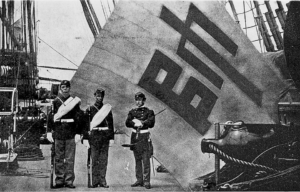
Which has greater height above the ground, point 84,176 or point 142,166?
point 142,166

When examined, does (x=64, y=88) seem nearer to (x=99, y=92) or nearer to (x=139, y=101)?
(x=99, y=92)

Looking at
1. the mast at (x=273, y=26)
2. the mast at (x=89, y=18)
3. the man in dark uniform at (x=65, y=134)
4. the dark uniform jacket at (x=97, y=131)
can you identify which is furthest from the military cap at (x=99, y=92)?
the mast at (x=273, y=26)

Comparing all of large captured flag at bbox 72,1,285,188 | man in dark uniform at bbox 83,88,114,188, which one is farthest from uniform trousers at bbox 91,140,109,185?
large captured flag at bbox 72,1,285,188

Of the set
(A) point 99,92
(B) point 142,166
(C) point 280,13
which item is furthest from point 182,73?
(C) point 280,13

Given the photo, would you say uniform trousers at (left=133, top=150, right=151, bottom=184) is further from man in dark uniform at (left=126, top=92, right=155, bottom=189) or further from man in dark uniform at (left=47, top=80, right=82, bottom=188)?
man in dark uniform at (left=47, top=80, right=82, bottom=188)

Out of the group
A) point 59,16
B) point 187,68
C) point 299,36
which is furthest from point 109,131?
point 299,36

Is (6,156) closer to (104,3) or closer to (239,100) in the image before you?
(104,3)

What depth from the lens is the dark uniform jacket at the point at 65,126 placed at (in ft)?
12.5

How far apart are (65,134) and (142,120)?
895 millimetres

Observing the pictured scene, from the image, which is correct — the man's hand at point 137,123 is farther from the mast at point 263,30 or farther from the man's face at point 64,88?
the mast at point 263,30

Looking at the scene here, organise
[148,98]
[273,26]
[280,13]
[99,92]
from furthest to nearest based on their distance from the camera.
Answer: [273,26]
[280,13]
[148,98]
[99,92]

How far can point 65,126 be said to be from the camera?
3.81 m

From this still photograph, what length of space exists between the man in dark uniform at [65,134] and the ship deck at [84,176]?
0.14m

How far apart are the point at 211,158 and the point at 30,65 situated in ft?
8.29
